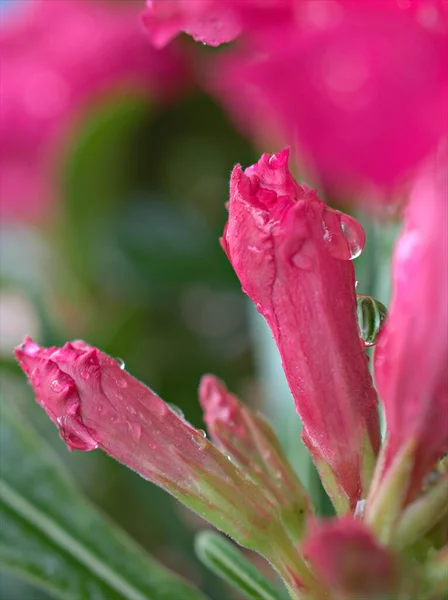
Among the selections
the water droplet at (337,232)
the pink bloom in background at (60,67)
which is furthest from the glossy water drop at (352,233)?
the pink bloom in background at (60,67)

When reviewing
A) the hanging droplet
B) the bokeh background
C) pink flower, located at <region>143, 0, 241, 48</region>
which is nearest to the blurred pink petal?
the hanging droplet

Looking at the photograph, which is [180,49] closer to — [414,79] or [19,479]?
[414,79]

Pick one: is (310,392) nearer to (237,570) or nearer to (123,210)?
(237,570)

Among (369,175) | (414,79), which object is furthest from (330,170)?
(414,79)

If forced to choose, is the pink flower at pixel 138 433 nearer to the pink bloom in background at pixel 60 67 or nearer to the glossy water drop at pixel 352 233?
the glossy water drop at pixel 352 233

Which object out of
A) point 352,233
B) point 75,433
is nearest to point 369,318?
point 352,233

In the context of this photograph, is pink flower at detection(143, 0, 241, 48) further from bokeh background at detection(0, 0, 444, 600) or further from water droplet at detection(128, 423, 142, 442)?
bokeh background at detection(0, 0, 444, 600)
